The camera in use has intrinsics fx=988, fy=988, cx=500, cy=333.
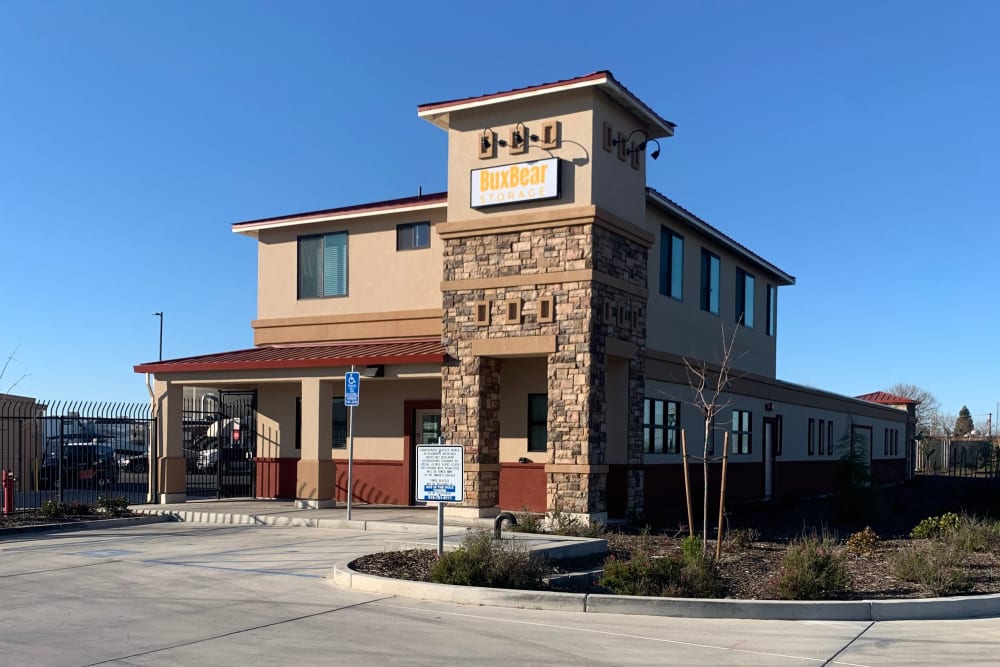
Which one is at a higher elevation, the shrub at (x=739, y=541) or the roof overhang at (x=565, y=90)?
the roof overhang at (x=565, y=90)

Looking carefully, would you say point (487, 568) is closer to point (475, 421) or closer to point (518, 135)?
point (475, 421)

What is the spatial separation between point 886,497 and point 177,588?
27.9 m

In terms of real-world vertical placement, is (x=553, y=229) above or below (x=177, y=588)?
above

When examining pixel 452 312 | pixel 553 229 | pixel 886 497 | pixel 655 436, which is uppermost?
pixel 553 229

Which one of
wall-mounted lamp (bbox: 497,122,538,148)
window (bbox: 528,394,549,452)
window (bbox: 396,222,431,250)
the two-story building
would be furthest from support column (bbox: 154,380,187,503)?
wall-mounted lamp (bbox: 497,122,538,148)

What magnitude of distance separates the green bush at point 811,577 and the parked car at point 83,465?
18.8 meters

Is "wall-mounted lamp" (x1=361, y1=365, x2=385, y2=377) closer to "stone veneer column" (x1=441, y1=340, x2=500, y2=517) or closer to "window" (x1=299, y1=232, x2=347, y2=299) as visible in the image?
"stone veneer column" (x1=441, y1=340, x2=500, y2=517)

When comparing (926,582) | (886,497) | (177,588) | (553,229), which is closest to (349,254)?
(553,229)

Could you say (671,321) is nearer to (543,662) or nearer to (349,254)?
(349,254)

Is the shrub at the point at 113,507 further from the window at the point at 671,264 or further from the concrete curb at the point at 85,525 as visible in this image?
the window at the point at 671,264

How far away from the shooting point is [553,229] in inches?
782

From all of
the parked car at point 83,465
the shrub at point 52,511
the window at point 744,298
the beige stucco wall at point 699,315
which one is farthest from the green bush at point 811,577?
the parked car at point 83,465

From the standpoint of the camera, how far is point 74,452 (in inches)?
1134

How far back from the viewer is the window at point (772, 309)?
107 feet
